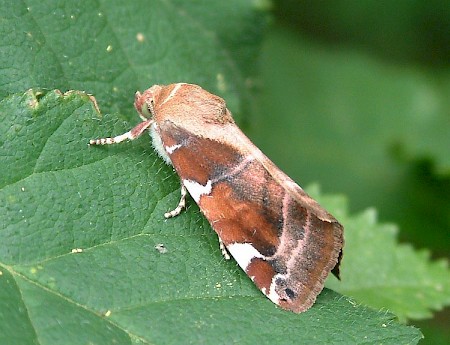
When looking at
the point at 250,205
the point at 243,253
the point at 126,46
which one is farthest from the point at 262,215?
A: the point at 126,46

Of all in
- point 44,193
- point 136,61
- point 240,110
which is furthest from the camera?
point 240,110

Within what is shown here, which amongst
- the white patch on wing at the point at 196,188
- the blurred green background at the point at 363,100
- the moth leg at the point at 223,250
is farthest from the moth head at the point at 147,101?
the blurred green background at the point at 363,100

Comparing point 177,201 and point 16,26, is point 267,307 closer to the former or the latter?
point 177,201

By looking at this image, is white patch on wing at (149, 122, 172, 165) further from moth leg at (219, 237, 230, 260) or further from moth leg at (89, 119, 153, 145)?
moth leg at (219, 237, 230, 260)

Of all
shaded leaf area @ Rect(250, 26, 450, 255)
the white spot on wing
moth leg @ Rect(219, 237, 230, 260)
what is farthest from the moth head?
shaded leaf area @ Rect(250, 26, 450, 255)

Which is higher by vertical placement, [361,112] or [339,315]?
[339,315]

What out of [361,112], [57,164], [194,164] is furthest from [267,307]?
[361,112]

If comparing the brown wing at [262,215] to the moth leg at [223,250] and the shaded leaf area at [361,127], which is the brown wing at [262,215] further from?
the shaded leaf area at [361,127]
